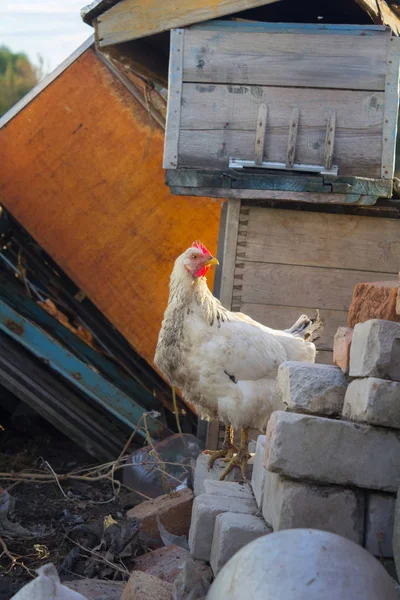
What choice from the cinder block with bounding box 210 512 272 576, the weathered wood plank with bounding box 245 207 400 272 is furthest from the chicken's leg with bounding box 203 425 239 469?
the cinder block with bounding box 210 512 272 576

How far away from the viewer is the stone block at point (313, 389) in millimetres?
3252

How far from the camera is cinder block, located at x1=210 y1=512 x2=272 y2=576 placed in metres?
3.15

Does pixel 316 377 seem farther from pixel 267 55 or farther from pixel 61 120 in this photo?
pixel 61 120

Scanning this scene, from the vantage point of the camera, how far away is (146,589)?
3.17 meters

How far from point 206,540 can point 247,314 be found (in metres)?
2.37

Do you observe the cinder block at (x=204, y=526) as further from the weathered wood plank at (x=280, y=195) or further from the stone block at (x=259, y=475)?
the weathered wood plank at (x=280, y=195)

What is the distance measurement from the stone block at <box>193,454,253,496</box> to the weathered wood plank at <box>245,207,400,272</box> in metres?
1.47

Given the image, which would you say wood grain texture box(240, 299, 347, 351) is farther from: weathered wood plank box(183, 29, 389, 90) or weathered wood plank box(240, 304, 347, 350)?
weathered wood plank box(183, 29, 389, 90)

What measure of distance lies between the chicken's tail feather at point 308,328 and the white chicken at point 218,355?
5.8 inches

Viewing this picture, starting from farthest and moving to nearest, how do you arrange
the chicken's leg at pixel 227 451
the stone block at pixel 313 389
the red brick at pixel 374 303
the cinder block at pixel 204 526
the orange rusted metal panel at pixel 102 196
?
1. the orange rusted metal panel at pixel 102 196
2. the chicken's leg at pixel 227 451
3. the cinder block at pixel 204 526
4. the stone block at pixel 313 389
5. the red brick at pixel 374 303

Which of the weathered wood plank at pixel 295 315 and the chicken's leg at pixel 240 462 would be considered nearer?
the chicken's leg at pixel 240 462

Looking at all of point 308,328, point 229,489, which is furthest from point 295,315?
point 229,489

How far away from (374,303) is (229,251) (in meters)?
2.37

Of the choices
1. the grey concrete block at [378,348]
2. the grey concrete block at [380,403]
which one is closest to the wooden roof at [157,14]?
the grey concrete block at [378,348]
